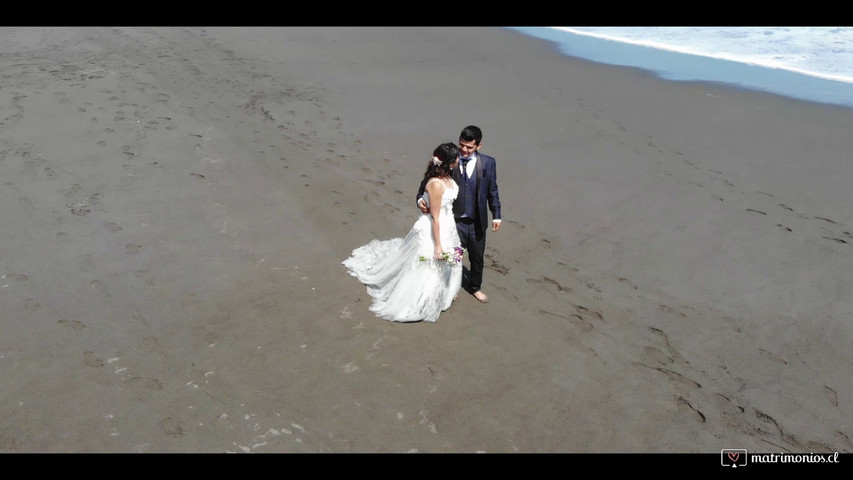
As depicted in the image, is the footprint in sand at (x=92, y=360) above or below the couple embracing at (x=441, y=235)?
below

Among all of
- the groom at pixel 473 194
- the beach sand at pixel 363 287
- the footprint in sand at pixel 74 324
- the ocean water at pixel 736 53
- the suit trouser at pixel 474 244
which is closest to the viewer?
the beach sand at pixel 363 287

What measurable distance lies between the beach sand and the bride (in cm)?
21

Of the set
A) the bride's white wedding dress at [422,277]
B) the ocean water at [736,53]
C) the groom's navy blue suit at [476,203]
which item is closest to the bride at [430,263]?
the bride's white wedding dress at [422,277]

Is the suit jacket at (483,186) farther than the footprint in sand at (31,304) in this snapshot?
Yes

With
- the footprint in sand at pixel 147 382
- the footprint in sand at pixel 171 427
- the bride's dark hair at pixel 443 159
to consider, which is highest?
the bride's dark hair at pixel 443 159

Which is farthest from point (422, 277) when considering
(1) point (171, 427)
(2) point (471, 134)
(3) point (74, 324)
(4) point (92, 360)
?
(3) point (74, 324)

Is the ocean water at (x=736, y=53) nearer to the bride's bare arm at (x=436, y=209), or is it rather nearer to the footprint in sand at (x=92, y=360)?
the bride's bare arm at (x=436, y=209)

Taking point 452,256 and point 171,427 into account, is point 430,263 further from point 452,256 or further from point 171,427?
point 171,427

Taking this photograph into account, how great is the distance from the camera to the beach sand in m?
3.85

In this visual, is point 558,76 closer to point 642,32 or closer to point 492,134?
point 492,134

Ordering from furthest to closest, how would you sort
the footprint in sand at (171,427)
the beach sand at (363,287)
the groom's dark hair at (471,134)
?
the groom's dark hair at (471,134), the beach sand at (363,287), the footprint in sand at (171,427)

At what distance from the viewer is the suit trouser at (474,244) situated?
5.04 metres

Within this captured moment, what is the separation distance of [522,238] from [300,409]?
145 inches

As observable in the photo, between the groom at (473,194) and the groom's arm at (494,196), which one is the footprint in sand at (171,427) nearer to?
the groom at (473,194)
